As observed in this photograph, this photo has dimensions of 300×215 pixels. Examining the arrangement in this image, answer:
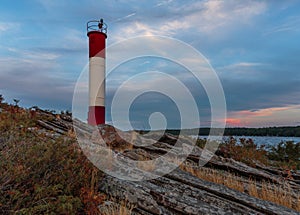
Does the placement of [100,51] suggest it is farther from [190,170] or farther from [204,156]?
[190,170]

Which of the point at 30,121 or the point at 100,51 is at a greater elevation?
the point at 100,51

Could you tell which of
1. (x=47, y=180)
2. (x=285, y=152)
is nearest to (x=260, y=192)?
(x=47, y=180)

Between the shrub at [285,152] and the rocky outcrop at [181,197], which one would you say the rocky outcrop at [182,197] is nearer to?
the rocky outcrop at [181,197]

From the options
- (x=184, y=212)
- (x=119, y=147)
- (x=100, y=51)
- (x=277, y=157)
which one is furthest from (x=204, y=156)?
(x=100, y=51)

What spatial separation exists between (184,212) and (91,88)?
15.4 m

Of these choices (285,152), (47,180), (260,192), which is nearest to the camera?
(47,180)

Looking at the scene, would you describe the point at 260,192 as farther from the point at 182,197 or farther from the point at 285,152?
the point at 285,152

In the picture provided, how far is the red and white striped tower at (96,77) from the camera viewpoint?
19516mm

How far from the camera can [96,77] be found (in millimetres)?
20078

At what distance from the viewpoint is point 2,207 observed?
170 inches

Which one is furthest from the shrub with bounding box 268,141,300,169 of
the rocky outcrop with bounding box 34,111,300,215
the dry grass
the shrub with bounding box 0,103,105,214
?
the shrub with bounding box 0,103,105,214

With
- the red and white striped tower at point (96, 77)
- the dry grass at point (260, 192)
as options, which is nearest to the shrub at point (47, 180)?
the dry grass at point (260, 192)

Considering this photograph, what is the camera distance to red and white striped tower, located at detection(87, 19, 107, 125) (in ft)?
64.0

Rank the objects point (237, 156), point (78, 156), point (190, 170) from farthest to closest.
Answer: point (237, 156) → point (190, 170) → point (78, 156)
